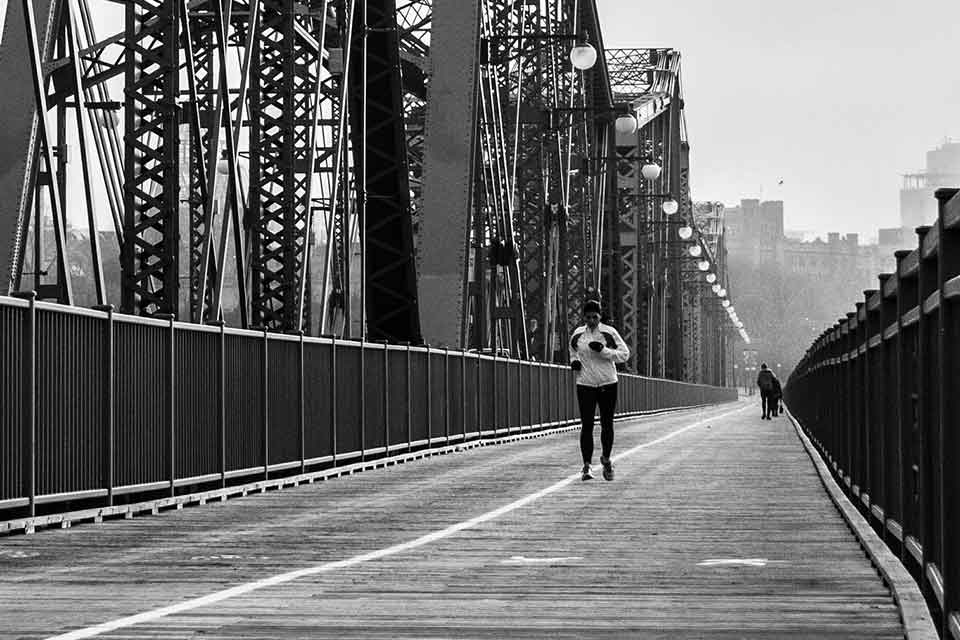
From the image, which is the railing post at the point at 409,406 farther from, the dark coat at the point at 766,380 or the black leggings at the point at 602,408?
the dark coat at the point at 766,380

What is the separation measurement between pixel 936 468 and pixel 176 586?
3871 millimetres

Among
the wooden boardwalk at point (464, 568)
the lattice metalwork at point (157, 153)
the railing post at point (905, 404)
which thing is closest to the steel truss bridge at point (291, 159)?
the lattice metalwork at point (157, 153)

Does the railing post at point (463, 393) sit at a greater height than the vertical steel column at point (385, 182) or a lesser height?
lesser

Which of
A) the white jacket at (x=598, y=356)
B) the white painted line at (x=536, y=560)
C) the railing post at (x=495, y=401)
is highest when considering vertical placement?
the white jacket at (x=598, y=356)

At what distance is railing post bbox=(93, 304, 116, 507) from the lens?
14562 millimetres

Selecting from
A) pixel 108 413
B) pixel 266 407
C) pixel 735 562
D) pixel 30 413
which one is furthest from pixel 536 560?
pixel 266 407

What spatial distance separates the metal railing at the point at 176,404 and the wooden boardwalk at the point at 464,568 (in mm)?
465

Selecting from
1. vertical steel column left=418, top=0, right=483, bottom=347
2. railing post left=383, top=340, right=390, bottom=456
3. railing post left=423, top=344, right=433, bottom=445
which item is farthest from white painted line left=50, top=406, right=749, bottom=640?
vertical steel column left=418, top=0, right=483, bottom=347

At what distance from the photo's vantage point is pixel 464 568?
10.8 m

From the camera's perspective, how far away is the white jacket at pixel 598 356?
19656mm

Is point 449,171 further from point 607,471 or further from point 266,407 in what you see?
point 266,407

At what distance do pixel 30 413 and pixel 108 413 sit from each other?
1.55 m

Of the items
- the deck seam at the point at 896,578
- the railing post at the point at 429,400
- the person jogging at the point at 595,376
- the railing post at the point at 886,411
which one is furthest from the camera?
the railing post at the point at 429,400

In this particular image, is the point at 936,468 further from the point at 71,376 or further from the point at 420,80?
the point at 420,80
